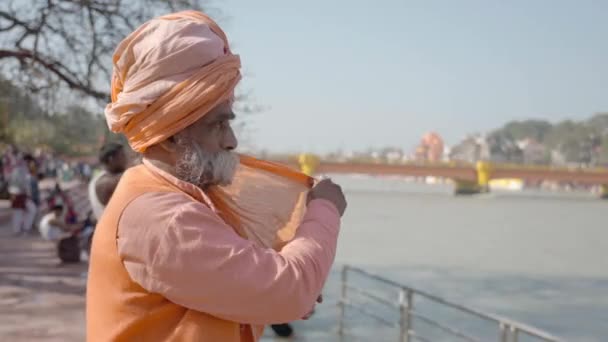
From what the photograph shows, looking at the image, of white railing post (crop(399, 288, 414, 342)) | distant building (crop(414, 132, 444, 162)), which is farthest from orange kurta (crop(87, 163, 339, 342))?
distant building (crop(414, 132, 444, 162))

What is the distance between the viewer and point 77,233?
8406 millimetres

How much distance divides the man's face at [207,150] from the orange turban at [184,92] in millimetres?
27

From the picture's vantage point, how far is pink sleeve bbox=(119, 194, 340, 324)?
38.6 inches

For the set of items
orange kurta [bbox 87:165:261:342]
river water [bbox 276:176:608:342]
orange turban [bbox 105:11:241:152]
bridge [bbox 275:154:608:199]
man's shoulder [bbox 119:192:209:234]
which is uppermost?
orange turban [bbox 105:11:241:152]

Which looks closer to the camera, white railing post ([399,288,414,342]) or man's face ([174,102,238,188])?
man's face ([174,102,238,188])

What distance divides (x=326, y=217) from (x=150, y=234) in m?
0.33

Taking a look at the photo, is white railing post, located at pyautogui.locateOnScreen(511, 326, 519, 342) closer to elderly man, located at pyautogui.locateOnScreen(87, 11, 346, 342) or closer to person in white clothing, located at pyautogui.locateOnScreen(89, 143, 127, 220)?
elderly man, located at pyautogui.locateOnScreen(87, 11, 346, 342)

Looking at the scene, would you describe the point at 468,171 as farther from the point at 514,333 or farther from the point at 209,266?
the point at 209,266

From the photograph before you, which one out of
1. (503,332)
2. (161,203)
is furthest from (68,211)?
(161,203)

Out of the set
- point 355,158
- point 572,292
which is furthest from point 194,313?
point 355,158

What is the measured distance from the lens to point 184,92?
1076 millimetres

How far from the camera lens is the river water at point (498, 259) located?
13711 mm

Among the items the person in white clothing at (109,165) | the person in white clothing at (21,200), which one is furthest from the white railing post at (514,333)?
the person in white clothing at (21,200)

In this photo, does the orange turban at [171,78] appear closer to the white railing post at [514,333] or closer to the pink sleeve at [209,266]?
the pink sleeve at [209,266]
